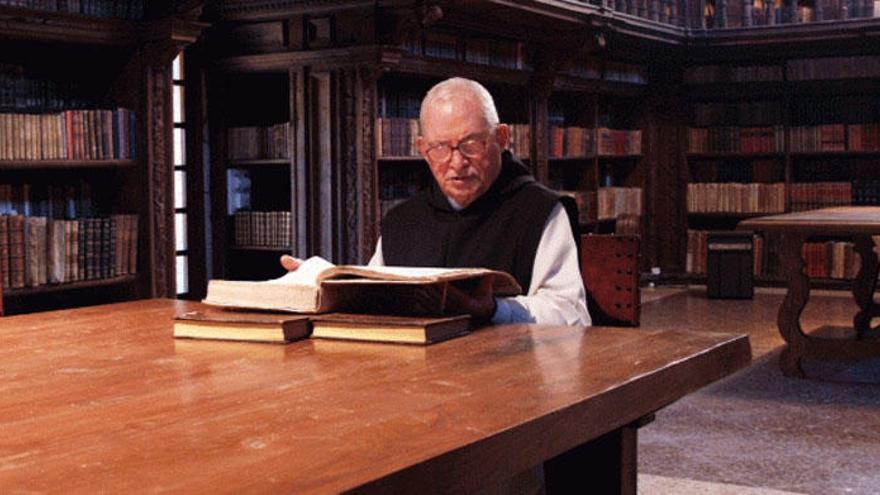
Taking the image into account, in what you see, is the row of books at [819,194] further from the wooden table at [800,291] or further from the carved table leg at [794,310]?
the carved table leg at [794,310]

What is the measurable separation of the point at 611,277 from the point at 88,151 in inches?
132

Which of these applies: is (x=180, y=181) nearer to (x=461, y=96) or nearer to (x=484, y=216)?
(x=484, y=216)

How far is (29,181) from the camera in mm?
5898

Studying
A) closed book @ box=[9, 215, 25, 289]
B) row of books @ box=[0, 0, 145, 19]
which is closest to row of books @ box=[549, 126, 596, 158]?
row of books @ box=[0, 0, 145, 19]

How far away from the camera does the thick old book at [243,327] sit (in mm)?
2355

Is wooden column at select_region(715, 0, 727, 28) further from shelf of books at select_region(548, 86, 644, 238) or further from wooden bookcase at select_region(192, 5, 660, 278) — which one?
wooden bookcase at select_region(192, 5, 660, 278)

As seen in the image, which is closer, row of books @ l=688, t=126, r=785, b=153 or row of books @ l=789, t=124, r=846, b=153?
row of books @ l=789, t=124, r=846, b=153

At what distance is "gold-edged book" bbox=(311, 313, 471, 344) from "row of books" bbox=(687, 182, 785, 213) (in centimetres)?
892

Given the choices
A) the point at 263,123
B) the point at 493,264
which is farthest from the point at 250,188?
the point at 493,264

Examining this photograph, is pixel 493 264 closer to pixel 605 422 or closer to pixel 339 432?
pixel 605 422

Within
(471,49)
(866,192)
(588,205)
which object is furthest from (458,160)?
(866,192)

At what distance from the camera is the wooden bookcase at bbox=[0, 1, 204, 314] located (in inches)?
219

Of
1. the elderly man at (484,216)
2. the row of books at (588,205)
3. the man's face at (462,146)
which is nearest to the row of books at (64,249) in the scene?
the elderly man at (484,216)

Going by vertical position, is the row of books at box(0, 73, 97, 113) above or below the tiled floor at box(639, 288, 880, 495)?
above
